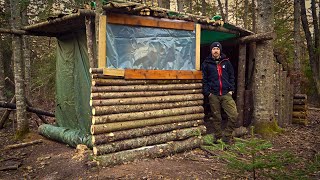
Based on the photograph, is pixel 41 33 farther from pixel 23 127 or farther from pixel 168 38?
pixel 168 38

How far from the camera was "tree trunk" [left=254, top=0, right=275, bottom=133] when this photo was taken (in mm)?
8047

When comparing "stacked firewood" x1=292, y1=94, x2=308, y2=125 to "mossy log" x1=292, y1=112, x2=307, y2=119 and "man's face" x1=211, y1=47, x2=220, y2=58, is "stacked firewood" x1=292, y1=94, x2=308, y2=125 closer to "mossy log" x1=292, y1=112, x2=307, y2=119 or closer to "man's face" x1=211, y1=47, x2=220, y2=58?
"mossy log" x1=292, y1=112, x2=307, y2=119

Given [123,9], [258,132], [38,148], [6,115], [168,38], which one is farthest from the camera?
[6,115]

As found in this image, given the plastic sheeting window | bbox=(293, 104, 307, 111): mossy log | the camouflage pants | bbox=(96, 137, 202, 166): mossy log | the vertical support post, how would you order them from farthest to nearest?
bbox=(293, 104, 307, 111): mossy log, the vertical support post, the camouflage pants, the plastic sheeting window, bbox=(96, 137, 202, 166): mossy log

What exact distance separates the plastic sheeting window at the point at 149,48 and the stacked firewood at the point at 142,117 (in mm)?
408

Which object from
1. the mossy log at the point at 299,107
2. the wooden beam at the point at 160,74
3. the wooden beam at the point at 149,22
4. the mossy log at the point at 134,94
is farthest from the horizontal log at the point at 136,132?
the mossy log at the point at 299,107

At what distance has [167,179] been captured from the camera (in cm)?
489

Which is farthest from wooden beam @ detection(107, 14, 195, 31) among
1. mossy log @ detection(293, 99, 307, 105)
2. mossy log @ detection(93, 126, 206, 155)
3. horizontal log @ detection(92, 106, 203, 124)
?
mossy log @ detection(293, 99, 307, 105)

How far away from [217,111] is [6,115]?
682cm

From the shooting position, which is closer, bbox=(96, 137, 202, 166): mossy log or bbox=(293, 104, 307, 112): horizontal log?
bbox=(96, 137, 202, 166): mossy log

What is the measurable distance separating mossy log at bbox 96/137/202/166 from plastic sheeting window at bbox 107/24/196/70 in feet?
5.83

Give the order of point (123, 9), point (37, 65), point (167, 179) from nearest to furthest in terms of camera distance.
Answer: point (167, 179) → point (123, 9) → point (37, 65)

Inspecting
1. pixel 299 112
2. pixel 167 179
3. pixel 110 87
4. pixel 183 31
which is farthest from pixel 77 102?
pixel 299 112

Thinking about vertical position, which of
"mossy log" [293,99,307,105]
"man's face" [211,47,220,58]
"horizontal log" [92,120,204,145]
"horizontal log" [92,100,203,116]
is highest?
"man's face" [211,47,220,58]
